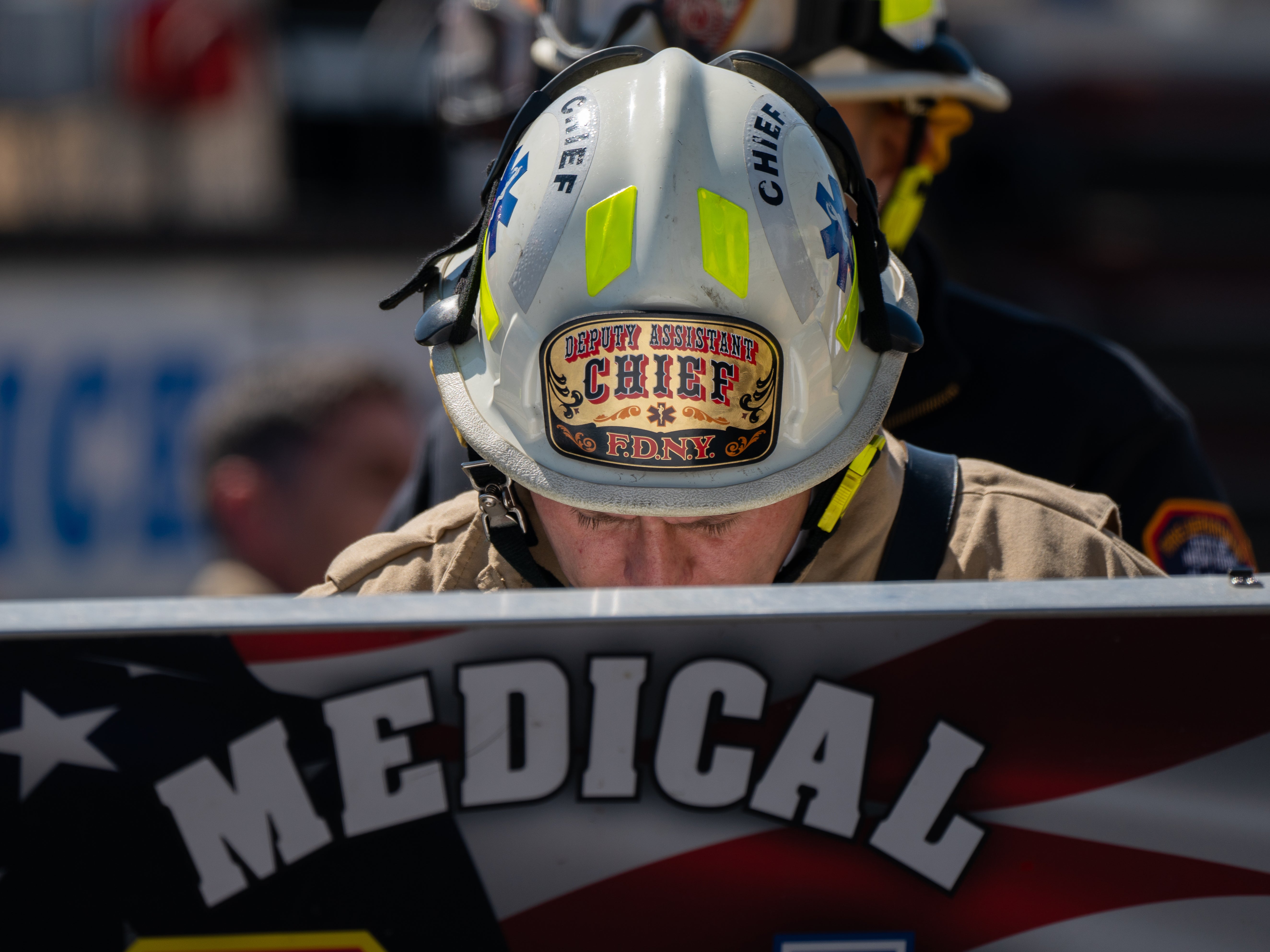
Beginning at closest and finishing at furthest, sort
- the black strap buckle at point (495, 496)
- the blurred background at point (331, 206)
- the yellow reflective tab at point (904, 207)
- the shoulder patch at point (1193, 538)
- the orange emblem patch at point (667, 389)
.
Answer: the orange emblem patch at point (667, 389) → the black strap buckle at point (495, 496) → the shoulder patch at point (1193, 538) → the yellow reflective tab at point (904, 207) → the blurred background at point (331, 206)

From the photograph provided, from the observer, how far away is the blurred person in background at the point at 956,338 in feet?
8.20

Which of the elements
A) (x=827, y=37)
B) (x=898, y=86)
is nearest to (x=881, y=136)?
(x=898, y=86)

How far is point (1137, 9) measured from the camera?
12539 millimetres

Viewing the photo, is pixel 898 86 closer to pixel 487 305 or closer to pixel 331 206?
pixel 487 305

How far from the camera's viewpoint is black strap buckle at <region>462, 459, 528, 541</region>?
5.72 feet

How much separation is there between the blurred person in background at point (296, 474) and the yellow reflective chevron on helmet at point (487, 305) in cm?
273

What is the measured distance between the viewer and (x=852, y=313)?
170 centimetres

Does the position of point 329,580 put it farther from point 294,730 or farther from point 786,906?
point 786,906

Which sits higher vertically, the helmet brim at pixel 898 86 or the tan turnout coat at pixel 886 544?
the helmet brim at pixel 898 86

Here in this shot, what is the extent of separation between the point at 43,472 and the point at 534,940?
21.0 ft

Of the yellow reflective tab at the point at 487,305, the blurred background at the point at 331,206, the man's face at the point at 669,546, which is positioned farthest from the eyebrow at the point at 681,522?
the blurred background at the point at 331,206

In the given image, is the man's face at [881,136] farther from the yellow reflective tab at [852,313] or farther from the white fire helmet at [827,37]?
the yellow reflective tab at [852,313]

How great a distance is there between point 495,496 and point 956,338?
129 cm

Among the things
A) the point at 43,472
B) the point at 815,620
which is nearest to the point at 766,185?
the point at 815,620
